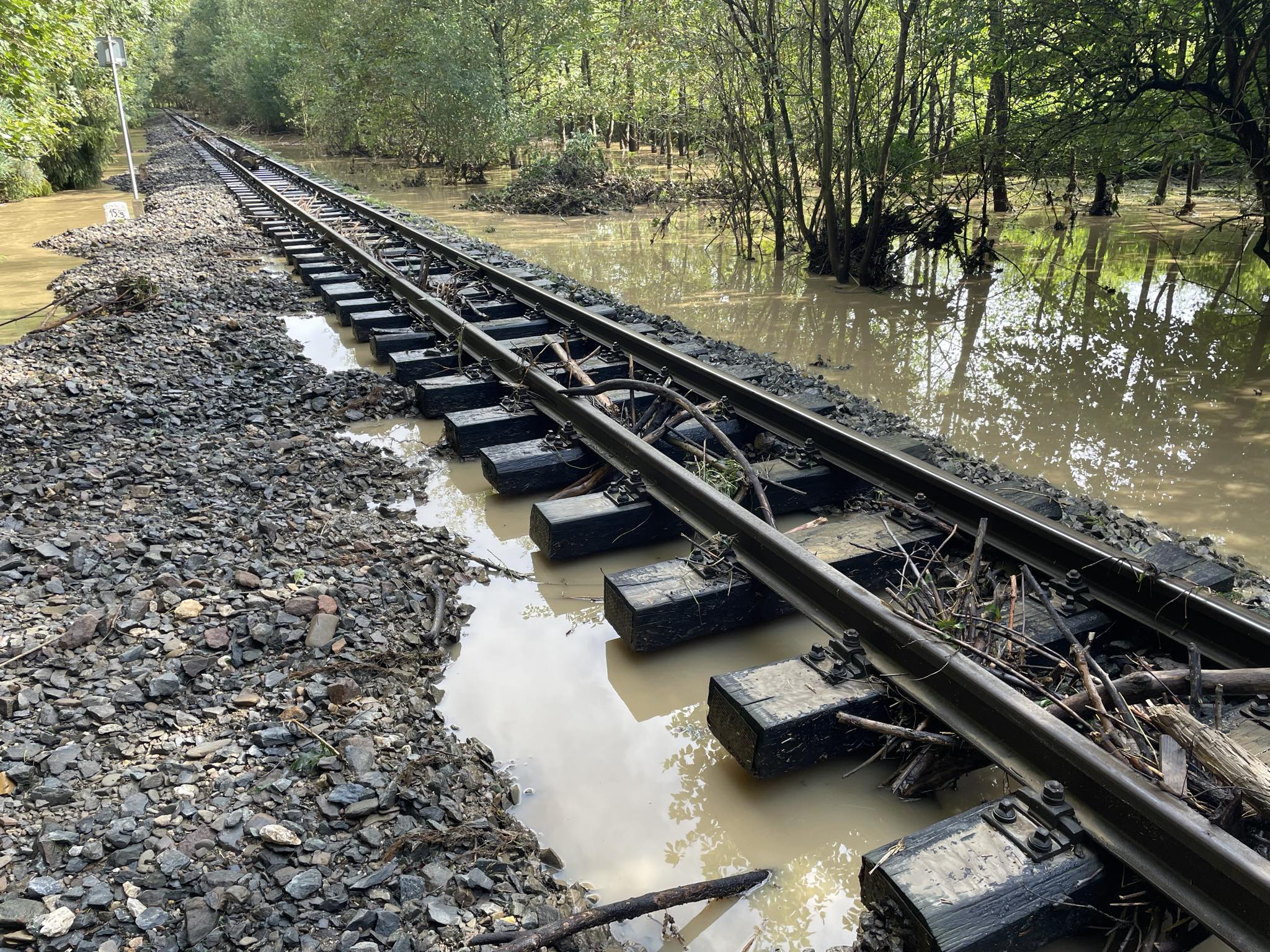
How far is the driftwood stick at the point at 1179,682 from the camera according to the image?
2207 millimetres

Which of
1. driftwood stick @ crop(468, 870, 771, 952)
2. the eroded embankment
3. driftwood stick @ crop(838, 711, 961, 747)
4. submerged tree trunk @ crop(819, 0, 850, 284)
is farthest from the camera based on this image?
submerged tree trunk @ crop(819, 0, 850, 284)

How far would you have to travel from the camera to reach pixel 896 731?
7.05 ft

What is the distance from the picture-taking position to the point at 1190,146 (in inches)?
342

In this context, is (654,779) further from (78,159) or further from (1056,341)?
(78,159)

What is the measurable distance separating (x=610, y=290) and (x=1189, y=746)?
27.7 ft

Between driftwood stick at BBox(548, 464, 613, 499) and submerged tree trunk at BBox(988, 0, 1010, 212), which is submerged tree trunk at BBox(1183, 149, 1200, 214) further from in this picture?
driftwood stick at BBox(548, 464, 613, 499)

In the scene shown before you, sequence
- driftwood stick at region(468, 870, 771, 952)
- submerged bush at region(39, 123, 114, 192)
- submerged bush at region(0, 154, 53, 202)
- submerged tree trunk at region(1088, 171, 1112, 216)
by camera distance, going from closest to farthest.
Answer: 1. driftwood stick at region(468, 870, 771, 952)
2. submerged tree trunk at region(1088, 171, 1112, 216)
3. submerged bush at region(0, 154, 53, 202)
4. submerged bush at region(39, 123, 114, 192)

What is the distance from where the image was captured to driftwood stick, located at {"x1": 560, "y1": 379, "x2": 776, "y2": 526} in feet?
10.9

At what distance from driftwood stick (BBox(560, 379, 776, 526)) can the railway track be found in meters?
0.02

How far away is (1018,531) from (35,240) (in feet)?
53.9

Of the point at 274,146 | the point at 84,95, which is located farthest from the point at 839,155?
the point at 274,146

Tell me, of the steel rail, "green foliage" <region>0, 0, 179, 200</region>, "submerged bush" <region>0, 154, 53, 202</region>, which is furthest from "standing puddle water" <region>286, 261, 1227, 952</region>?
"submerged bush" <region>0, 154, 53, 202</region>

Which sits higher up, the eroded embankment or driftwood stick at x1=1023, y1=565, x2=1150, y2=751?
driftwood stick at x1=1023, y1=565, x2=1150, y2=751

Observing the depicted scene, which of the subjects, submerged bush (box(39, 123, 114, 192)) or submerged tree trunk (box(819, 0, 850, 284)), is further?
submerged bush (box(39, 123, 114, 192))
